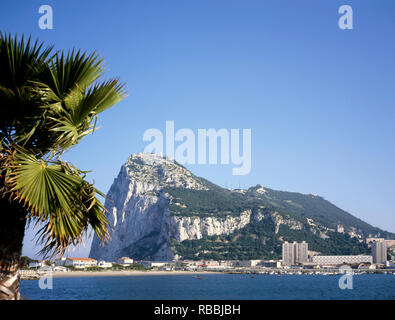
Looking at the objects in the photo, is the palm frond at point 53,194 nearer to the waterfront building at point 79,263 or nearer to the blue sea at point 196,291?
the blue sea at point 196,291

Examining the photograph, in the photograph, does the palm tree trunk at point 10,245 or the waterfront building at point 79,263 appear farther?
the waterfront building at point 79,263

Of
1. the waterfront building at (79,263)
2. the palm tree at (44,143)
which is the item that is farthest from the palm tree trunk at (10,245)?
the waterfront building at (79,263)

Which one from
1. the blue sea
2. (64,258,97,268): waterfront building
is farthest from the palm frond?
(64,258,97,268): waterfront building

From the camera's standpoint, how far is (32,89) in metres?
5.29

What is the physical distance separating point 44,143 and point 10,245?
1.25m

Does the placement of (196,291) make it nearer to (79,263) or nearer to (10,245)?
(10,245)

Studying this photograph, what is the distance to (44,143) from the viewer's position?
556 cm

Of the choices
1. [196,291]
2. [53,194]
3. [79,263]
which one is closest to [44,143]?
[53,194]

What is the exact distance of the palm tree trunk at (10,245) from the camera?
4.82 meters

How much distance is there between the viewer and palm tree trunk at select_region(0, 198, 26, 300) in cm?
482

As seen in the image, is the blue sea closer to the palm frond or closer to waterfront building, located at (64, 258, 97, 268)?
the palm frond
